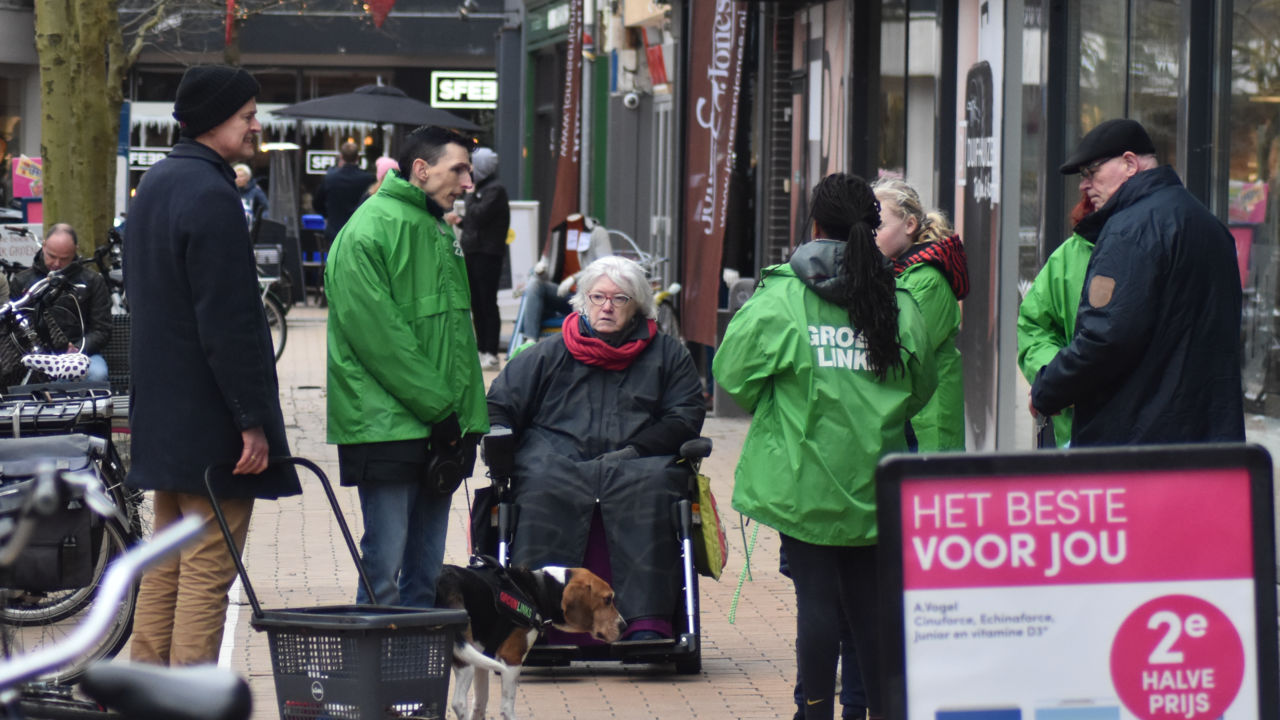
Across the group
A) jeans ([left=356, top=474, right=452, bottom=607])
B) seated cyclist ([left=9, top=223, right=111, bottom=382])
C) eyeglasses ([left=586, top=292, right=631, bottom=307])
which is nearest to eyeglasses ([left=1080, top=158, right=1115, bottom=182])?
eyeglasses ([left=586, top=292, right=631, bottom=307])

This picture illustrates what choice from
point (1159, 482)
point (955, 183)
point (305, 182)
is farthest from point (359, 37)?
point (1159, 482)

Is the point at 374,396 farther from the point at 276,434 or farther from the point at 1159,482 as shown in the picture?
the point at 1159,482

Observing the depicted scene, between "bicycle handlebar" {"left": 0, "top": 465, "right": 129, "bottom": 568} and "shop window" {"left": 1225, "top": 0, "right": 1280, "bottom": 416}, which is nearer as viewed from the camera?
"bicycle handlebar" {"left": 0, "top": 465, "right": 129, "bottom": 568}

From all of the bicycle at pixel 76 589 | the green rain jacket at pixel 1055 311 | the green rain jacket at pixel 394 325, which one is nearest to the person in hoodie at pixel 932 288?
the green rain jacket at pixel 1055 311

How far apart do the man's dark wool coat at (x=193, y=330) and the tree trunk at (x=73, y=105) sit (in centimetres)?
620

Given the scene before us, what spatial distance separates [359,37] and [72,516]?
27574mm

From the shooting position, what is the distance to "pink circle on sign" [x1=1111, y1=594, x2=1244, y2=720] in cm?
314

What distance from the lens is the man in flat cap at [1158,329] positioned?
4625mm

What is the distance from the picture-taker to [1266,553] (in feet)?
10.4

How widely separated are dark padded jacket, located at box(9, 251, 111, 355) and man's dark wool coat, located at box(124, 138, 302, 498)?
454 centimetres

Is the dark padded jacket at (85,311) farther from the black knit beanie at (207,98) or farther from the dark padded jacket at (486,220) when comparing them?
the dark padded jacket at (486,220)

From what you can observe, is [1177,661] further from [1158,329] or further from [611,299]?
[611,299]

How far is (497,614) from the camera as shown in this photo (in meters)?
5.08

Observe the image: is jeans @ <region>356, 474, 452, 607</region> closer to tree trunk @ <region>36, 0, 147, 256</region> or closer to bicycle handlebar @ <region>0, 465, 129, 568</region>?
bicycle handlebar @ <region>0, 465, 129, 568</region>
